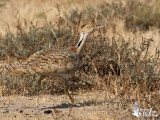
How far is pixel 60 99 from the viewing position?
6.01 m

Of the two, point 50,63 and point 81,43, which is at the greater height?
point 81,43

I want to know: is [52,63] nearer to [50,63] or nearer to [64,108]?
[50,63]

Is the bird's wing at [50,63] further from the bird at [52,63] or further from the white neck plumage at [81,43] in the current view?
the white neck plumage at [81,43]

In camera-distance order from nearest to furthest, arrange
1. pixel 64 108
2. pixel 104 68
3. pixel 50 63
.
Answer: pixel 50 63, pixel 64 108, pixel 104 68

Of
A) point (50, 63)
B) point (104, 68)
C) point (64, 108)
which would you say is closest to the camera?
point (50, 63)

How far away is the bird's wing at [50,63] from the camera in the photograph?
485cm

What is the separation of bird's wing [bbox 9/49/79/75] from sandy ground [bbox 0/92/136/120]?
0.52 m

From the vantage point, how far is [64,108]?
17.8 feet

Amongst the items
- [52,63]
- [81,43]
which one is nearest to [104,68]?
[81,43]

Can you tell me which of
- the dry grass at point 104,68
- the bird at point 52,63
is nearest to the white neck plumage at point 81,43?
the bird at point 52,63

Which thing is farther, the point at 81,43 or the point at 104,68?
the point at 104,68

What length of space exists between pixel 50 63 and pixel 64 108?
87cm

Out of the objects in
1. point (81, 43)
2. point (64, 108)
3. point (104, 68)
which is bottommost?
point (64, 108)

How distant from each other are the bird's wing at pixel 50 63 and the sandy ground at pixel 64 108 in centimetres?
52
